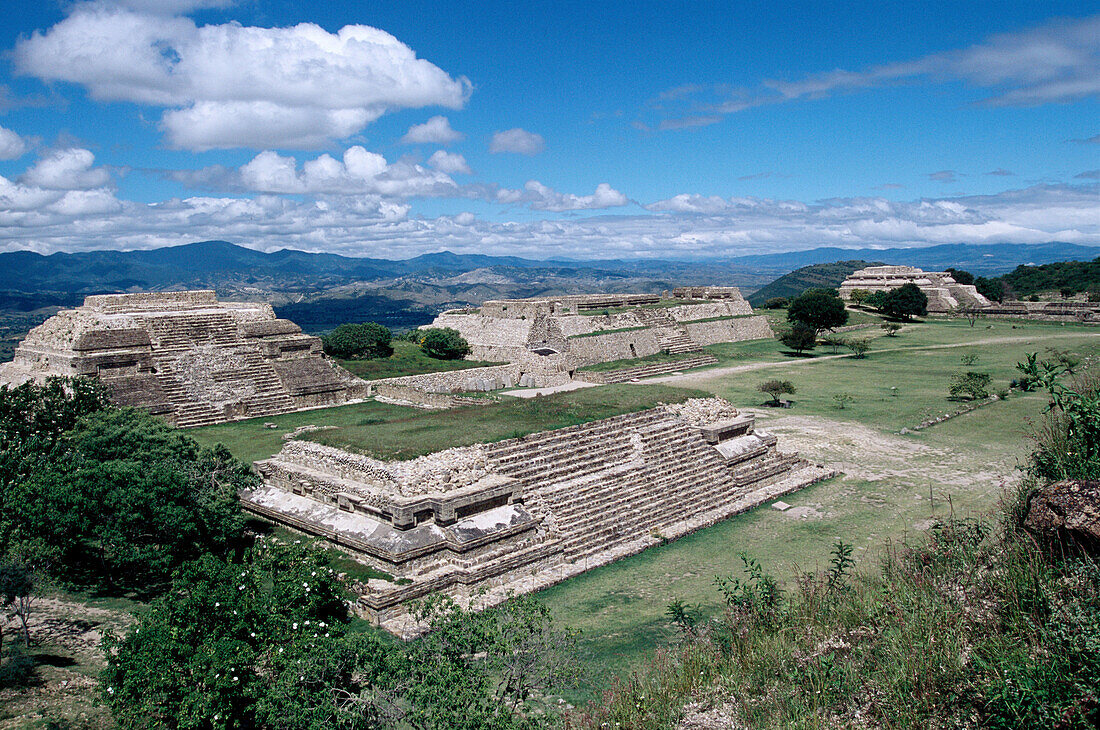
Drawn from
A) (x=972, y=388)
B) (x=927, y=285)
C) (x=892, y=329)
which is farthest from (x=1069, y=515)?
(x=927, y=285)

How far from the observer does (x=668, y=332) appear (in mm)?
38312

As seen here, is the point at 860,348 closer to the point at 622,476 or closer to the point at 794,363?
the point at 794,363

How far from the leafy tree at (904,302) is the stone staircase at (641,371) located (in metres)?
21.5

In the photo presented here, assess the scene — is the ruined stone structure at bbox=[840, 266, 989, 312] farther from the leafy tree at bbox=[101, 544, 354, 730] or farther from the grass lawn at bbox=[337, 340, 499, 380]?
the leafy tree at bbox=[101, 544, 354, 730]

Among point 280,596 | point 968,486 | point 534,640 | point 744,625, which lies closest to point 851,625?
point 744,625

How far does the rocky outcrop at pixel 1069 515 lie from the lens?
573 cm

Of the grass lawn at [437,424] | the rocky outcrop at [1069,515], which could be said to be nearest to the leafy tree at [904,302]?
the grass lawn at [437,424]

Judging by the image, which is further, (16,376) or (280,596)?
(16,376)

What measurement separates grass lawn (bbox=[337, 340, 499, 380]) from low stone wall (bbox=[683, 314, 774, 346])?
1541 cm

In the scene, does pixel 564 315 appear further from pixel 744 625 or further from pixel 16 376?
pixel 744 625

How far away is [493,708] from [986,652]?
403 centimetres

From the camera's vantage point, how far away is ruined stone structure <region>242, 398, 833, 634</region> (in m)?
10.9

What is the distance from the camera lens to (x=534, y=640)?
7.15 m

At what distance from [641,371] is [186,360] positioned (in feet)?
61.2
